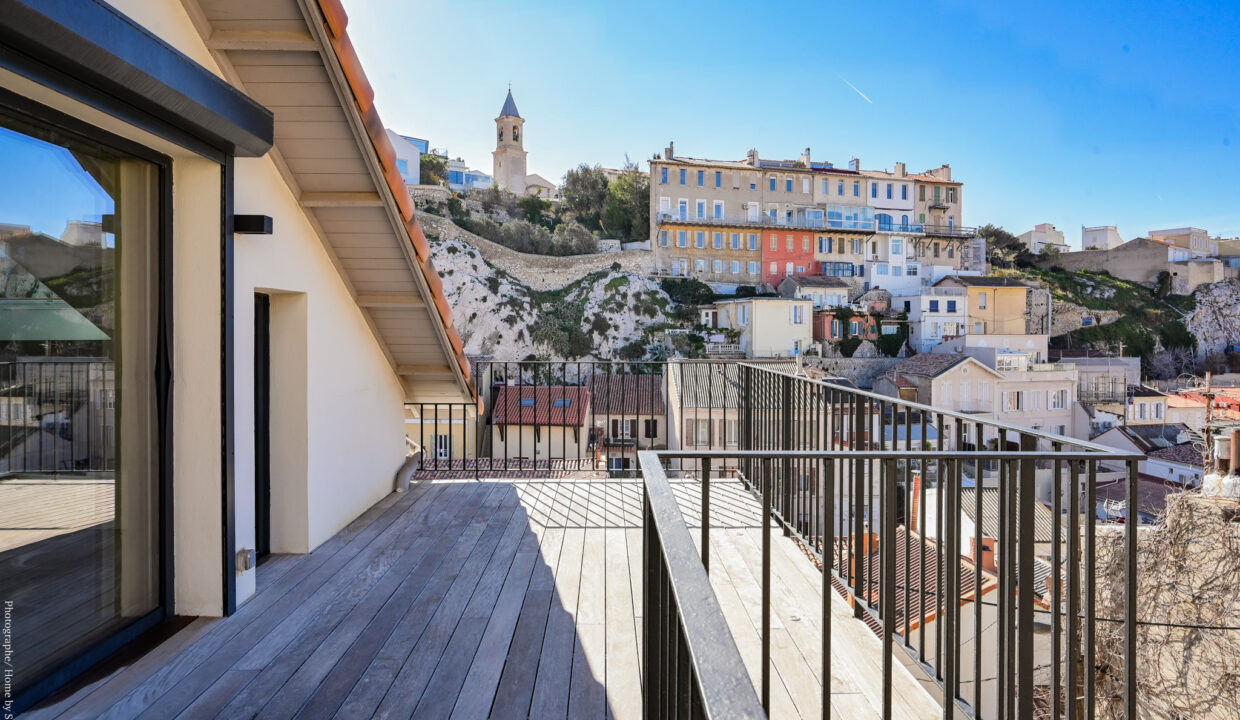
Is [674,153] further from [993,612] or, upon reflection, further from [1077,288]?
[993,612]

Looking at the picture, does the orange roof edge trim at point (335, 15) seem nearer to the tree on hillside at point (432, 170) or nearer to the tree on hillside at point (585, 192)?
the tree on hillside at point (585, 192)

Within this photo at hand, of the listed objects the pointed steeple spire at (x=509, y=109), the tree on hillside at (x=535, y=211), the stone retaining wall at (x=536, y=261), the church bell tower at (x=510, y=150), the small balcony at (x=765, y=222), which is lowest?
the stone retaining wall at (x=536, y=261)

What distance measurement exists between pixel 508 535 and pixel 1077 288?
176 ft

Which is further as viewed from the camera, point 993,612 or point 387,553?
point 993,612

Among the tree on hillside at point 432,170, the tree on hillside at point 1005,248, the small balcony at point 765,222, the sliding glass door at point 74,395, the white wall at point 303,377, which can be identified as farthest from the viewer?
the tree on hillside at point 1005,248

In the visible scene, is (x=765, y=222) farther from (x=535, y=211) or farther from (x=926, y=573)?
(x=926, y=573)

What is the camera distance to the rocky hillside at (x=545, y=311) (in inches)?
1332

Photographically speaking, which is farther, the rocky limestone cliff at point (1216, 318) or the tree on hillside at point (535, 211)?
the tree on hillside at point (535, 211)

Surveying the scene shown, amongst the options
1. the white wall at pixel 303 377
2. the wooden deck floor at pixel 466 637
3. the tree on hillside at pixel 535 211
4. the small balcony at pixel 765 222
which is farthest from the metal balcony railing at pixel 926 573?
the tree on hillside at pixel 535 211

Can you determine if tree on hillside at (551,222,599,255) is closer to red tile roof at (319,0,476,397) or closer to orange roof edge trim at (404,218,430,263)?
red tile roof at (319,0,476,397)

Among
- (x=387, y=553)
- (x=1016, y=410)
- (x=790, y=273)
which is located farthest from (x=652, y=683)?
(x=790, y=273)

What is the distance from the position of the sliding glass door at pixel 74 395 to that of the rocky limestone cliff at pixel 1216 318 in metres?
56.0

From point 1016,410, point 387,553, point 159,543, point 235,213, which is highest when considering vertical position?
point 235,213

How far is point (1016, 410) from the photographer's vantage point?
32.2 m
